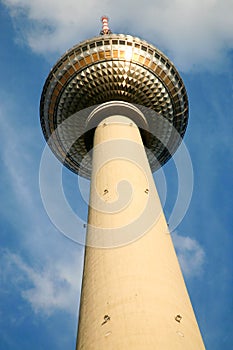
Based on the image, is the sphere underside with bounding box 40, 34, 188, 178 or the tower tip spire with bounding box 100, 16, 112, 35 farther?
the tower tip spire with bounding box 100, 16, 112, 35

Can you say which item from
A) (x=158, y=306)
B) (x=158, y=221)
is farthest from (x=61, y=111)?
(x=158, y=306)

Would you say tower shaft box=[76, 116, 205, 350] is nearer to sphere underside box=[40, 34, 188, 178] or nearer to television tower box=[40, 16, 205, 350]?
television tower box=[40, 16, 205, 350]

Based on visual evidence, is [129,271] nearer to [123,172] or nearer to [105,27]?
[123,172]

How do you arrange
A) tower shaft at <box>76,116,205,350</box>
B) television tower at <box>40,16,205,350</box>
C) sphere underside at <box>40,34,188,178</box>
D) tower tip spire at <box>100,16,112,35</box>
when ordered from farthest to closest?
tower tip spire at <box>100,16,112,35</box>, sphere underside at <box>40,34,188,178</box>, television tower at <box>40,16,205,350</box>, tower shaft at <box>76,116,205,350</box>

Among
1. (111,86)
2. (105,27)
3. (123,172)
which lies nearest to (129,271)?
(123,172)

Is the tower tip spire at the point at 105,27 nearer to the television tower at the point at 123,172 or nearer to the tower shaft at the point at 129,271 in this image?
the television tower at the point at 123,172

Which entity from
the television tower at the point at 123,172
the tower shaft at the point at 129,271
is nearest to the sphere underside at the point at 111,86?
the television tower at the point at 123,172

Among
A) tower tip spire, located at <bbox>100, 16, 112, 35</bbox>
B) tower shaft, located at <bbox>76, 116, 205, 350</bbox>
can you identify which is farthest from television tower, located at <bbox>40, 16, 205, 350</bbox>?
tower tip spire, located at <bbox>100, 16, 112, 35</bbox>
